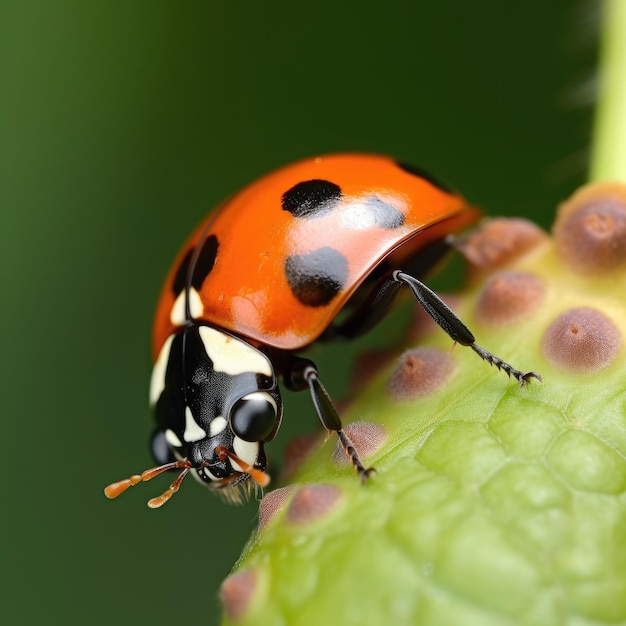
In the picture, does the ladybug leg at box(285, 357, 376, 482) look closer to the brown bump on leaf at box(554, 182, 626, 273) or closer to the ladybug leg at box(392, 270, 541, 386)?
the ladybug leg at box(392, 270, 541, 386)

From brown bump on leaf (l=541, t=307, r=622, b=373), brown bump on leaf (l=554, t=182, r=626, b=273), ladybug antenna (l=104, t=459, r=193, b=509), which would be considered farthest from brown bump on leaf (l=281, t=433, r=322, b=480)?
brown bump on leaf (l=554, t=182, r=626, b=273)

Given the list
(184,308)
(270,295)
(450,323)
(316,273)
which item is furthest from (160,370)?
(450,323)

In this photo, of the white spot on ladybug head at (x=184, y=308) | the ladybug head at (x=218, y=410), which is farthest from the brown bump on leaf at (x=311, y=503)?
the white spot on ladybug head at (x=184, y=308)

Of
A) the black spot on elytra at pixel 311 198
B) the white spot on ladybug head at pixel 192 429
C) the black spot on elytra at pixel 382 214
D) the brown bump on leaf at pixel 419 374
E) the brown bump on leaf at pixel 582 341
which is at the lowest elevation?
the white spot on ladybug head at pixel 192 429

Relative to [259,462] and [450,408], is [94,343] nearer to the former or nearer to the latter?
[259,462]

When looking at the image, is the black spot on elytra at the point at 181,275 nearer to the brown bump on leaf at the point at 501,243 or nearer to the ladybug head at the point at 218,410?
the ladybug head at the point at 218,410

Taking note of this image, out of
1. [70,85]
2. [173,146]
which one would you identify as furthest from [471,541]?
[70,85]

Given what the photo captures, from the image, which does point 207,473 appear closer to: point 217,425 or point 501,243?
point 217,425
